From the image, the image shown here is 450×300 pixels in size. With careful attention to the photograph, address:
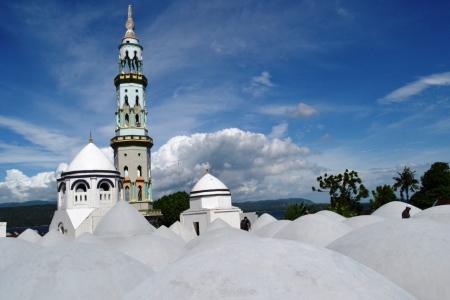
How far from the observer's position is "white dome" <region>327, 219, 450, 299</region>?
812 centimetres

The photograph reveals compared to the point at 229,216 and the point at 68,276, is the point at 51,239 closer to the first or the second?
the point at 68,276

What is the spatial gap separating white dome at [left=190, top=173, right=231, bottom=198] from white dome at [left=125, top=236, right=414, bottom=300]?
30598 millimetres

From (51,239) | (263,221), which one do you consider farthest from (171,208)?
(51,239)

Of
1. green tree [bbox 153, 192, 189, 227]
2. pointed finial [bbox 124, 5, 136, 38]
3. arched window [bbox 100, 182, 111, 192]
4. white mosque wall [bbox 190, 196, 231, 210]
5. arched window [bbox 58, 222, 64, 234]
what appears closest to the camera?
arched window [bbox 58, 222, 64, 234]

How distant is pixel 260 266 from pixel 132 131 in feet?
133

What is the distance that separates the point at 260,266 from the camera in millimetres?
4438

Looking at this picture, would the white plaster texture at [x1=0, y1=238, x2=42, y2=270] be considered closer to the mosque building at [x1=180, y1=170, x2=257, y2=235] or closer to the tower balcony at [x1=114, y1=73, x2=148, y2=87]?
the mosque building at [x1=180, y1=170, x2=257, y2=235]

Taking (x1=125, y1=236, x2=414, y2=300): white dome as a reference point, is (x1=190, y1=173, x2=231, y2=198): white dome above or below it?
above

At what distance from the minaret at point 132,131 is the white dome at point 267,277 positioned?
3921cm

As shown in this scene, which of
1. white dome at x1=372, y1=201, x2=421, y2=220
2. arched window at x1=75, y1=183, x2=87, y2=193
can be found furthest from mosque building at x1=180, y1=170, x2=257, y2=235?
white dome at x1=372, y1=201, x2=421, y2=220

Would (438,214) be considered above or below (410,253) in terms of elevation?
above

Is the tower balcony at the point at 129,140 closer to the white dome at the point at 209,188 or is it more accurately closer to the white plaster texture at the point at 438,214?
the white dome at the point at 209,188

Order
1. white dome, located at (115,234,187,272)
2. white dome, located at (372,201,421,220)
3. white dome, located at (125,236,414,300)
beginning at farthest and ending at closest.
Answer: white dome, located at (372,201,421,220), white dome, located at (115,234,187,272), white dome, located at (125,236,414,300)

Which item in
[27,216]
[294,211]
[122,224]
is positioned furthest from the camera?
[27,216]
